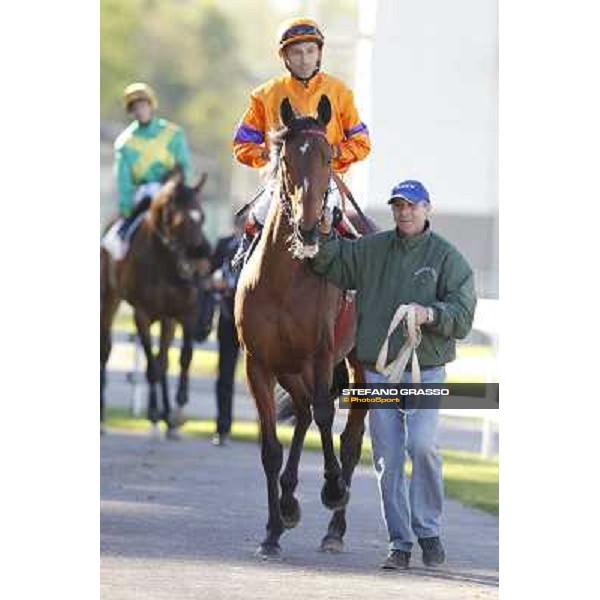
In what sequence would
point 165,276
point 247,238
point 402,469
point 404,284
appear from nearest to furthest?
1. point 404,284
2. point 402,469
3. point 247,238
4. point 165,276

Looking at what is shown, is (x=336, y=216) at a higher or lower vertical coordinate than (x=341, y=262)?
higher

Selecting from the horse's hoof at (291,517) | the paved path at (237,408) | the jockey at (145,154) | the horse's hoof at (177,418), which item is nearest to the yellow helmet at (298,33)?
the horse's hoof at (291,517)

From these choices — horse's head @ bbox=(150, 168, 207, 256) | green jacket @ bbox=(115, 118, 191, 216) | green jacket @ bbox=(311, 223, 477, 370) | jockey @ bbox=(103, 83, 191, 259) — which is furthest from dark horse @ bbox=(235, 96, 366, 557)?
horse's head @ bbox=(150, 168, 207, 256)

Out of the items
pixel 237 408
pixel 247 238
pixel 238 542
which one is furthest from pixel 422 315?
pixel 237 408

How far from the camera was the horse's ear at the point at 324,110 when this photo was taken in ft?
35.3

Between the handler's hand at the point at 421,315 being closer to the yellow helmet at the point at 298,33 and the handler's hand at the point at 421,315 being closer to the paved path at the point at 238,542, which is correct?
the paved path at the point at 238,542

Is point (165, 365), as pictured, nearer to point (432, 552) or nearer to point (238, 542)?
point (238, 542)

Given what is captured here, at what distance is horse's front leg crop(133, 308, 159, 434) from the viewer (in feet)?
61.1

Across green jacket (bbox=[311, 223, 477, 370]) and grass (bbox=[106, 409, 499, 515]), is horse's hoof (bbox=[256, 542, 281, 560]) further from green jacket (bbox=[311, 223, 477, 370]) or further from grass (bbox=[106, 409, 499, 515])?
grass (bbox=[106, 409, 499, 515])

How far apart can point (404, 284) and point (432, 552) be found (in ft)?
4.10

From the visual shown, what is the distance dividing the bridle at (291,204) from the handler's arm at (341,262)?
15cm

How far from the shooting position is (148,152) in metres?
18.2
